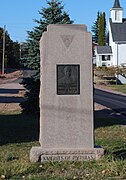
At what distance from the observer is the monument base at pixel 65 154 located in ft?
24.6

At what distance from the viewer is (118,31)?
8031 cm

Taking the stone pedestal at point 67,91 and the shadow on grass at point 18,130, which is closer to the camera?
the stone pedestal at point 67,91

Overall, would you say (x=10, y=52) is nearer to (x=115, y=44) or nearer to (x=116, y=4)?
(x=115, y=44)

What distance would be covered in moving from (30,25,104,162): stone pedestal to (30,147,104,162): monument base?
0.05ft

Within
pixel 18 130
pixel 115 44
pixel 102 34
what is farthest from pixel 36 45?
pixel 102 34

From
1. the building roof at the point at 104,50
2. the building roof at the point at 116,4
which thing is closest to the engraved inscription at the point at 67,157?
the building roof at the point at 104,50

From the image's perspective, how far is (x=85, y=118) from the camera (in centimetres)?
777

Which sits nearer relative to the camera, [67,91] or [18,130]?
[67,91]

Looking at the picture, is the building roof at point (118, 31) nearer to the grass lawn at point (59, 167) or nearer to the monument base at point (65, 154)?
the grass lawn at point (59, 167)

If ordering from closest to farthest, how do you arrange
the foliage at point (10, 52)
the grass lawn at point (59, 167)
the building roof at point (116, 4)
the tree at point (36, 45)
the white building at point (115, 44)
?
the grass lawn at point (59, 167) < the tree at point (36, 45) < the white building at point (115, 44) < the foliage at point (10, 52) < the building roof at point (116, 4)

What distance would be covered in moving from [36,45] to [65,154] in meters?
11.7

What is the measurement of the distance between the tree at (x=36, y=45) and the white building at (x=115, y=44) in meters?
57.9

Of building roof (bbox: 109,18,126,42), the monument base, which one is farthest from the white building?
the monument base

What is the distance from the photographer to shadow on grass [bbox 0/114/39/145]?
11.8 metres
